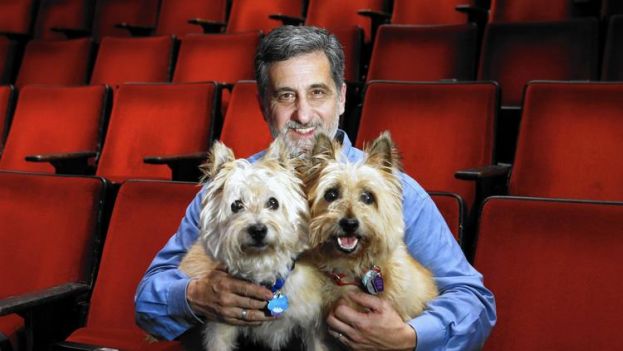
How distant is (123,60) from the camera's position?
3.10 metres

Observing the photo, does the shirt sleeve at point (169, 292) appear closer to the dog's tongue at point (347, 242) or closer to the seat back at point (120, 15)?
the dog's tongue at point (347, 242)

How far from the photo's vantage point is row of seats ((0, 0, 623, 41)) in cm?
265

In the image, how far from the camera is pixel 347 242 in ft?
3.03

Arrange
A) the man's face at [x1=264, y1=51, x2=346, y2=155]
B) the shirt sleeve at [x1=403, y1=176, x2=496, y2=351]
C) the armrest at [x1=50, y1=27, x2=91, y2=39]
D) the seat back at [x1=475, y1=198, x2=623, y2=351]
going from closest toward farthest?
1. the shirt sleeve at [x1=403, y1=176, x2=496, y2=351]
2. the seat back at [x1=475, y1=198, x2=623, y2=351]
3. the man's face at [x1=264, y1=51, x2=346, y2=155]
4. the armrest at [x1=50, y1=27, x2=91, y2=39]

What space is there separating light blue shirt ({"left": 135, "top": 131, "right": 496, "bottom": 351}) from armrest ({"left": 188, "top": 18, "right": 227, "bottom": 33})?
212cm

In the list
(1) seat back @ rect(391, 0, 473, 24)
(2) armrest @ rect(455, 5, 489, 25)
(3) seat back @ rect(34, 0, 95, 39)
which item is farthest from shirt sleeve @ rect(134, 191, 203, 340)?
(3) seat back @ rect(34, 0, 95, 39)

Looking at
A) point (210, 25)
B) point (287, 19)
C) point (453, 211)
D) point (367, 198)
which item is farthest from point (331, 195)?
point (210, 25)

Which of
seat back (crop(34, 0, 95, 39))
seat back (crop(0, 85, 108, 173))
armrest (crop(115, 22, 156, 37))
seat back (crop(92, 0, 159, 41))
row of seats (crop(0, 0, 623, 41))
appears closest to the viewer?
seat back (crop(0, 85, 108, 173))

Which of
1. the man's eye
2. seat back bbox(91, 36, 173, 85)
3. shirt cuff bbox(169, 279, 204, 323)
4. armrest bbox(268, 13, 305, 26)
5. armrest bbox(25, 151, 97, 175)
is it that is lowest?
shirt cuff bbox(169, 279, 204, 323)

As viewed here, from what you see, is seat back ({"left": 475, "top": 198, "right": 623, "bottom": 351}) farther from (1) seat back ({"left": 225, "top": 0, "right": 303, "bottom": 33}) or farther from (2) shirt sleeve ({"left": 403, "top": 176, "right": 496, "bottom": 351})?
(1) seat back ({"left": 225, "top": 0, "right": 303, "bottom": 33})

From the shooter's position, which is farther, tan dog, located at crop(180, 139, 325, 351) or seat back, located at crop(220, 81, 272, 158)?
seat back, located at crop(220, 81, 272, 158)

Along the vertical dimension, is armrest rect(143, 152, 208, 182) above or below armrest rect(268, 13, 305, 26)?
below

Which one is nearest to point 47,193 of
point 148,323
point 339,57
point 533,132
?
point 148,323

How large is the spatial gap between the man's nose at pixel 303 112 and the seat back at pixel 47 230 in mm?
591
